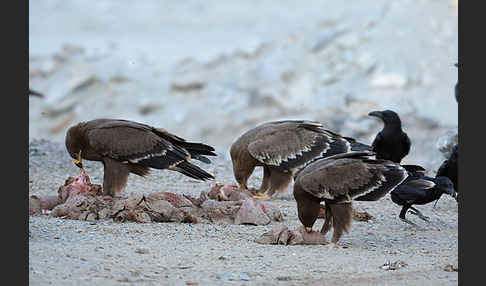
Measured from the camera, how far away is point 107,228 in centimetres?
779

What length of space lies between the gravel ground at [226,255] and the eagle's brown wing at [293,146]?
743mm

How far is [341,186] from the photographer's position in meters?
7.59

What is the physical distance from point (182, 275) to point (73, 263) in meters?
0.80

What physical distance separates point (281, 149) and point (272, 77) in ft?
37.3

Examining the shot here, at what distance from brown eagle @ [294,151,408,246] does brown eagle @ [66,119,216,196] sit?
5.37 ft

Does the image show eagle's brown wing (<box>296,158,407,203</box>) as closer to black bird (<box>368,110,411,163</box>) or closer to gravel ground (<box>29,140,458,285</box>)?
gravel ground (<box>29,140,458,285</box>)

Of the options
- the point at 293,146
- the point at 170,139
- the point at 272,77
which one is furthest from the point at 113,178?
the point at 272,77

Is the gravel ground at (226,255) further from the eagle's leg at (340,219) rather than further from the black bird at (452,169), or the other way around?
the black bird at (452,169)

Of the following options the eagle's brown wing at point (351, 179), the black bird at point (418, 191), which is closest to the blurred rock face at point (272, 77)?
the black bird at point (418, 191)

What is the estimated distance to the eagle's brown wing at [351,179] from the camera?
7.55 metres

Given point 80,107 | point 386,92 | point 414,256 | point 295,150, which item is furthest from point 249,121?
point 414,256

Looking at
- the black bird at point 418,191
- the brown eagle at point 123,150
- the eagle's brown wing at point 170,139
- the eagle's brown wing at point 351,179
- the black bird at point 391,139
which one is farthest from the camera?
the black bird at point 391,139

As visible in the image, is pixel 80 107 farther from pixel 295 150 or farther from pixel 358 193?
pixel 358 193

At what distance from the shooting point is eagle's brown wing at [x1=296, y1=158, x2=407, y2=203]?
7.55m
